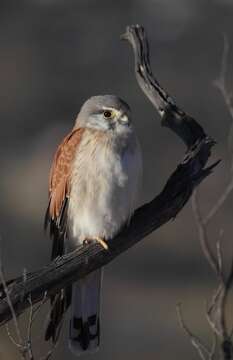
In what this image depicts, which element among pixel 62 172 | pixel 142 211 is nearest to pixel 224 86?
pixel 142 211

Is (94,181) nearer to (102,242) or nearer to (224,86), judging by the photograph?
(102,242)

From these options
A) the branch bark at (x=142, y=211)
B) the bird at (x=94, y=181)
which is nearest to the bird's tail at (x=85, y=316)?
the bird at (x=94, y=181)

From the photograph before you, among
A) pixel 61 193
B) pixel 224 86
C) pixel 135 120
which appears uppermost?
pixel 135 120

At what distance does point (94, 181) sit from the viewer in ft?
18.1

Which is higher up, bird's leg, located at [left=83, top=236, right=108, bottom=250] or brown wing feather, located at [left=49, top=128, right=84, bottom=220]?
brown wing feather, located at [left=49, top=128, right=84, bottom=220]

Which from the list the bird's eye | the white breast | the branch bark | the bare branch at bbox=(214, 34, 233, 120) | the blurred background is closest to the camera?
the bare branch at bbox=(214, 34, 233, 120)

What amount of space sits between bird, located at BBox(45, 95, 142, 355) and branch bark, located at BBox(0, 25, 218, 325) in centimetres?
10

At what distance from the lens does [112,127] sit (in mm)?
5648

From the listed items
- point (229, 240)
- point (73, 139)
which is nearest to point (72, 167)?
point (73, 139)

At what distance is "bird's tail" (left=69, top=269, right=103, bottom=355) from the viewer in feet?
19.3

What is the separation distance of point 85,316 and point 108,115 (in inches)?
37.2

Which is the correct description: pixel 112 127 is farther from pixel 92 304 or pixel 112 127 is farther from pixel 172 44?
pixel 172 44

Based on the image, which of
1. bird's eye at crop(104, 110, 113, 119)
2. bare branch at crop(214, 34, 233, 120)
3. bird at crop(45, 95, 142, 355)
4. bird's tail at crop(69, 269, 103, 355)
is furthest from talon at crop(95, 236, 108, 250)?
bare branch at crop(214, 34, 233, 120)

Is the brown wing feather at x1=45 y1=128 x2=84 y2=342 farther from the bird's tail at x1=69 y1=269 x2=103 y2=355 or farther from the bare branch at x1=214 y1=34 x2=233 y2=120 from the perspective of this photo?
the bare branch at x1=214 y1=34 x2=233 y2=120
